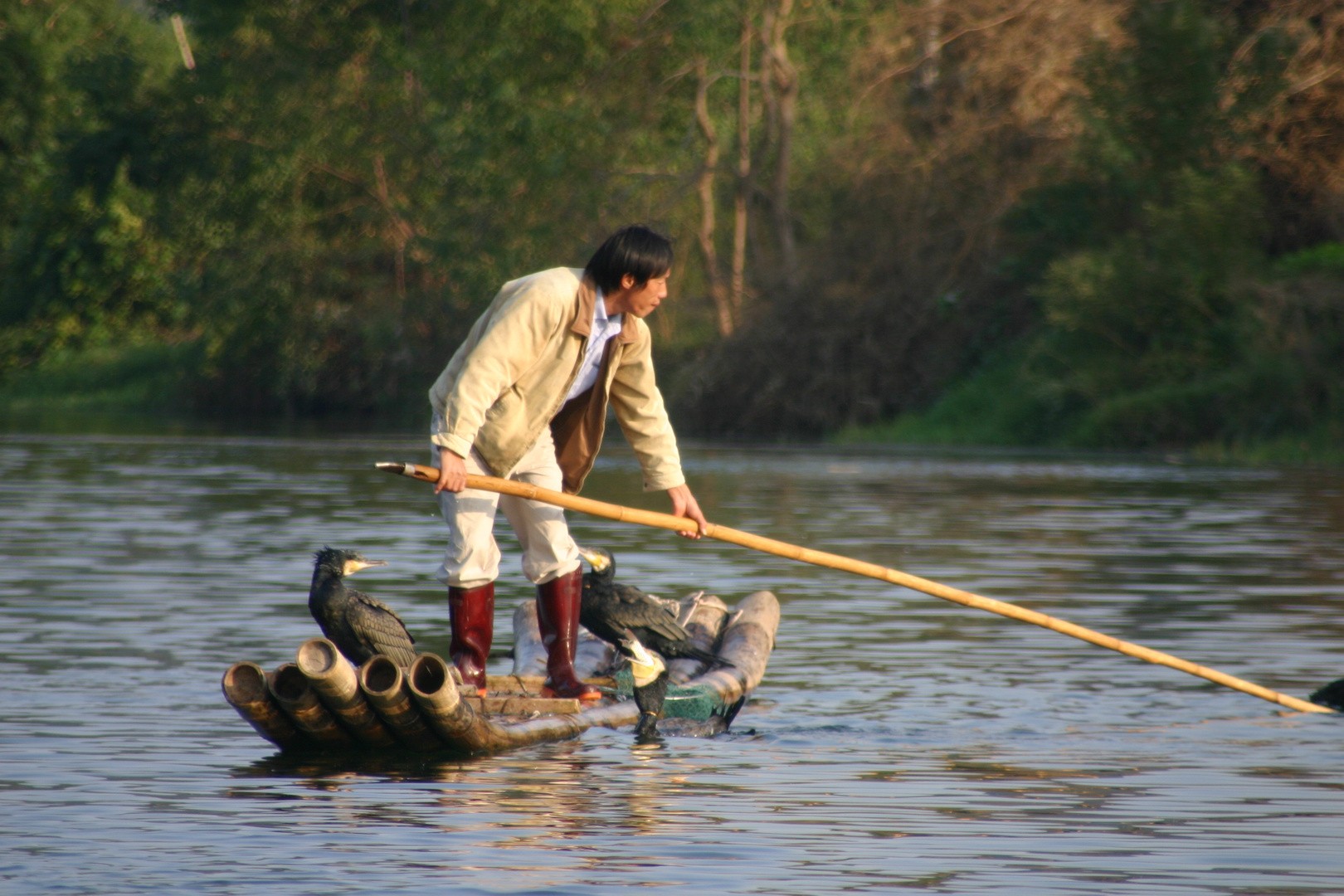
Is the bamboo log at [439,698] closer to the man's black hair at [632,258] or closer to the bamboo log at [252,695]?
the bamboo log at [252,695]

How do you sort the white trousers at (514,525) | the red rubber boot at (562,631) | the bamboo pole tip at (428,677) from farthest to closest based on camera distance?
the red rubber boot at (562,631) < the white trousers at (514,525) < the bamboo pole tip at (428,677)

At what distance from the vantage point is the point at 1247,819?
20.6 feet

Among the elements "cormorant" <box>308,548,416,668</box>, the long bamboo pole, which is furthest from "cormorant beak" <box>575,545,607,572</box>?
"cormorant" <box>308,548,416,668</box>

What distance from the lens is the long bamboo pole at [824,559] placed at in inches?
278

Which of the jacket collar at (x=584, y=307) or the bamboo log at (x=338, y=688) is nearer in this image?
the bamboo log at (x=338, y=688)

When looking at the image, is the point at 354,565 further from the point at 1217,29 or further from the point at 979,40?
the point at 979,40

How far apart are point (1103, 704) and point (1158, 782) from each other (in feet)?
5.54

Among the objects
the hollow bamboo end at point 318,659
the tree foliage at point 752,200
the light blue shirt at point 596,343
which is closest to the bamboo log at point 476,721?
the hollow bamboo end at point 318,659

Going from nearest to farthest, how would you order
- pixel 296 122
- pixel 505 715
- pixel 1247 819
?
pixel 1247 819, pixel 505 715, pixel 296 122

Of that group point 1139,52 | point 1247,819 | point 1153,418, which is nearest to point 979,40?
point 1139,52

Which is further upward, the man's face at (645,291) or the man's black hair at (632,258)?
the man's black hair at (632,258)

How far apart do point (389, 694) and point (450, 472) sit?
755mm

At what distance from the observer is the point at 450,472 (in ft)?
23.4

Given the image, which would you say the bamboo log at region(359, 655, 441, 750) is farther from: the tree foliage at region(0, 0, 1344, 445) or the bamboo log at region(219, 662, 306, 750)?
the tree foliage at region(0, 0, 1344, 445)
